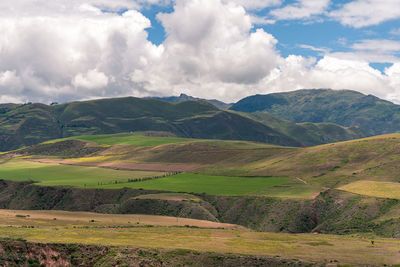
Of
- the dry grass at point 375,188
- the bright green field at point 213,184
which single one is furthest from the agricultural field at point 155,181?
the dry grass at point 375,188

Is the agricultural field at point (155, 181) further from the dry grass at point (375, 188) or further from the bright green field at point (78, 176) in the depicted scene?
the dry grass at point (375, 188)

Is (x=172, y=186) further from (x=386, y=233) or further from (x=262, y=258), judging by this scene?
(x=262, y=258)

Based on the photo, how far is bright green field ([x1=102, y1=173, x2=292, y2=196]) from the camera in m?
137

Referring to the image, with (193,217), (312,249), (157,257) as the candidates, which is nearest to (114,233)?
(157,257)

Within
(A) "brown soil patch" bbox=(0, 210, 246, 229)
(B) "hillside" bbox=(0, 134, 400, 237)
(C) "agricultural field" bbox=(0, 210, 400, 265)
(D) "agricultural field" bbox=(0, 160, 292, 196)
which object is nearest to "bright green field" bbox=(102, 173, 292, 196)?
(D) "agricultural field" bbox=(0, 160, 292, 196)

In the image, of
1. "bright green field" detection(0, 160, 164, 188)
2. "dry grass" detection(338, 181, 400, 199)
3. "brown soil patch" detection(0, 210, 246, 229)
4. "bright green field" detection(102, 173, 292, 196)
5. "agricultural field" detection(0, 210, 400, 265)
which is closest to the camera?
"agricultural field" detection(0, 210, 400, 265)

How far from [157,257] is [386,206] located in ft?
243

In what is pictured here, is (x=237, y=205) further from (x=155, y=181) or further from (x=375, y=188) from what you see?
(x=155, y=181)

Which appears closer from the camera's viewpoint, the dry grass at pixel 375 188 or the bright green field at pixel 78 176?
the dry grass at pixel 375 188

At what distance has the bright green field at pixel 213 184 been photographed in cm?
13662

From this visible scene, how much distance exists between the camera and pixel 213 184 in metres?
151

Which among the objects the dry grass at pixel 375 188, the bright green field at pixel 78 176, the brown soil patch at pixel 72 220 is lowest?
the brown soil patch at pixel 72 220

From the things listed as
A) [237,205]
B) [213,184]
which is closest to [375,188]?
[237,205]

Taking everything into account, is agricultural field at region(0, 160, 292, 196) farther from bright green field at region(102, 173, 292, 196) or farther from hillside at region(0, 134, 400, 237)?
hillside at region(0, 134, 400, 237)
